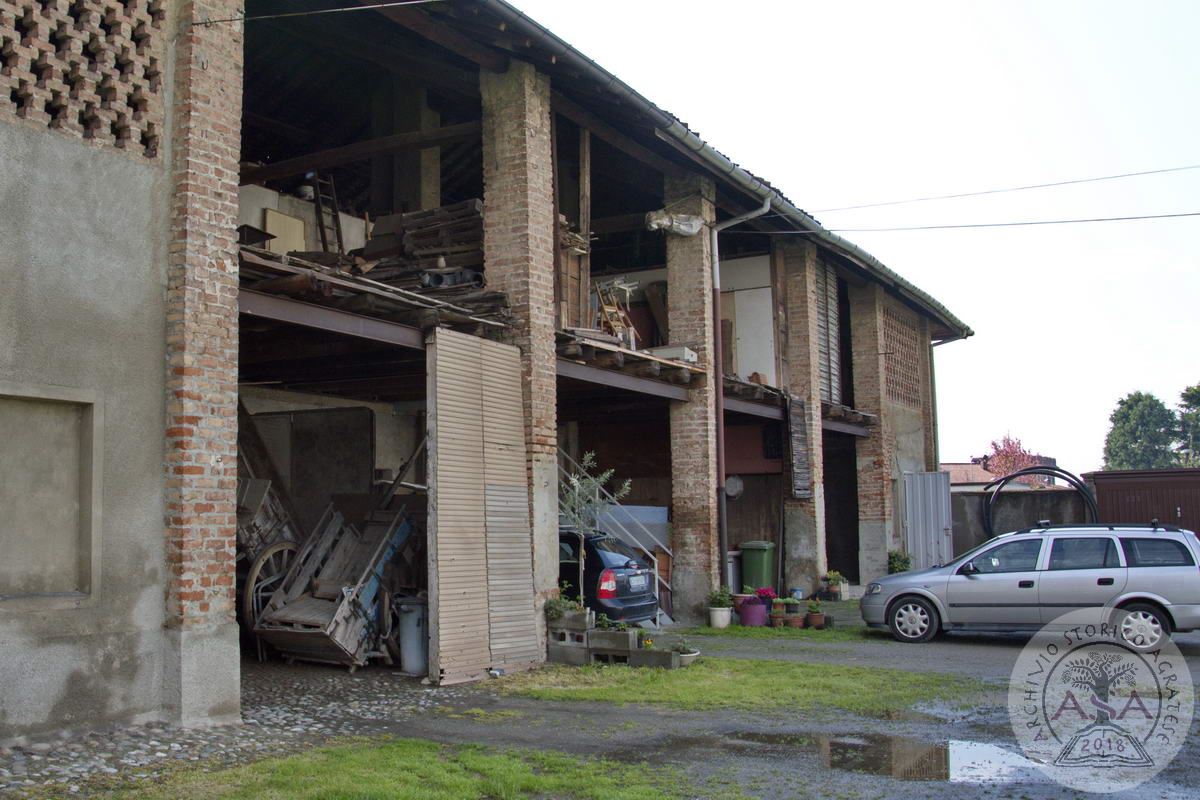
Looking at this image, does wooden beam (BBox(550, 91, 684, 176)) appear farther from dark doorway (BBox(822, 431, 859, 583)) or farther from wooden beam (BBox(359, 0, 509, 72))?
dark doorway (BBox(822, 431, 859, 583))

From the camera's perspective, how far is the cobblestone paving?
5.88 meters

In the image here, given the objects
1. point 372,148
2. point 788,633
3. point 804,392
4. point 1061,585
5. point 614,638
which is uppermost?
point 372,148

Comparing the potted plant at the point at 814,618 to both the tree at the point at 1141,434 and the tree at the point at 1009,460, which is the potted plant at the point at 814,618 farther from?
the tree at the point at 1141,434

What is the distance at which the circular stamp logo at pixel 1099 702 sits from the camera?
648cm

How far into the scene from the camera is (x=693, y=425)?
14914 millimetres

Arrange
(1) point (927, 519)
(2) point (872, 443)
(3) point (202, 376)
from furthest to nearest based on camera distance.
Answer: (1) point (927, 519), (2) point (872, 443), (3) point (202, 376)

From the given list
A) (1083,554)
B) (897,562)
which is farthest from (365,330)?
(897,562)

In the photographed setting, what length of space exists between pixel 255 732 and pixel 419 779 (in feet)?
5.77

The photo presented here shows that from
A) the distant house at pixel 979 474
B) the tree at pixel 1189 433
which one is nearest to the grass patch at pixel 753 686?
the distant house at pixel 979 474

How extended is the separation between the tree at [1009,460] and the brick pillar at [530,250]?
153 feet

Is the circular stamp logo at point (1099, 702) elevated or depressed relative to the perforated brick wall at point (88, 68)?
depressed

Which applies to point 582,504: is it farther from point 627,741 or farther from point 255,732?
point 255,732

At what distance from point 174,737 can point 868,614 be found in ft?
29.1

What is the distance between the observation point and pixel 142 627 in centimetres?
697
